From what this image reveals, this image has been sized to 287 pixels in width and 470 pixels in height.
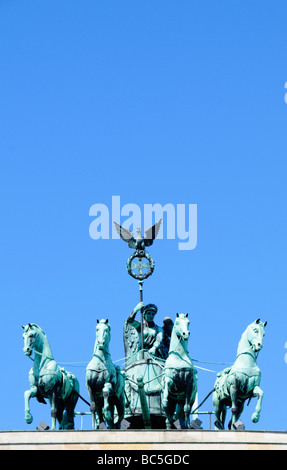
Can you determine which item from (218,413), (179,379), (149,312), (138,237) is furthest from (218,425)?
(138,237)

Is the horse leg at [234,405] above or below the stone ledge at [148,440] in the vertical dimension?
above

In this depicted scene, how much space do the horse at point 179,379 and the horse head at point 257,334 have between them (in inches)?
63.8

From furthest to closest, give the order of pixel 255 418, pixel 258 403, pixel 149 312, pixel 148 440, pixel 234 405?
pixel 149 312, pixel 234 405, pixel 258 403, pixel 255 418, pixel 148 440

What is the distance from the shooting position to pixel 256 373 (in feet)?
180

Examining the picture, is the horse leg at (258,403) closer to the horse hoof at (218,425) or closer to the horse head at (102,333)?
the horse hoof at (218,425)

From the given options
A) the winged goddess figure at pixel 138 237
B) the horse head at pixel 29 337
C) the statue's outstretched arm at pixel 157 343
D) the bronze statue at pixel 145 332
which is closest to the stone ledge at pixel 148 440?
the horse head at pixel 29 337

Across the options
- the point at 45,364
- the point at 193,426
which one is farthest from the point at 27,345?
the point at 193,426

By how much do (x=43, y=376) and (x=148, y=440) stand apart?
3.52m

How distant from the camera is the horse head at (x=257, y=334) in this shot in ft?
180

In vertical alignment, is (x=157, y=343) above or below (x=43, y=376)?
above

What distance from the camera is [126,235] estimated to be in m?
61.4

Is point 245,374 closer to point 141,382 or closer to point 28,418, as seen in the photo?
point 141,382
